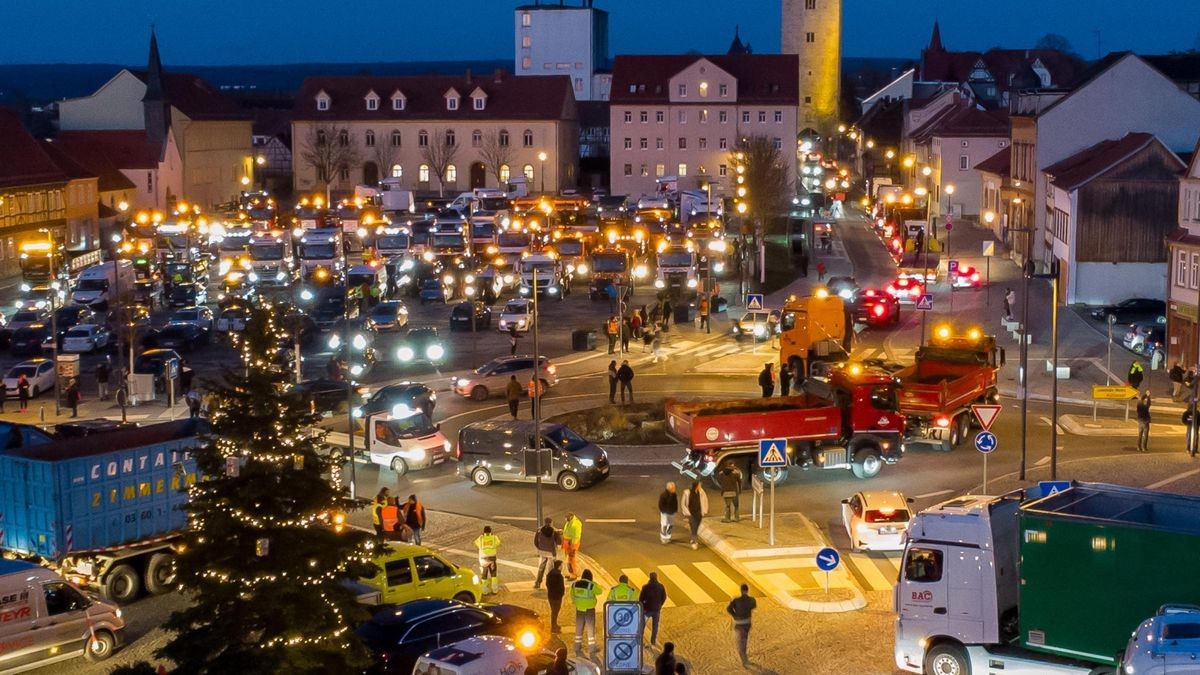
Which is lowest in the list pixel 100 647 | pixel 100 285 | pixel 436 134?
pixel 100 647

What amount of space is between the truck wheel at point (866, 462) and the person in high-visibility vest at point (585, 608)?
11.8m

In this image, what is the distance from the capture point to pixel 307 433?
60.1 ft

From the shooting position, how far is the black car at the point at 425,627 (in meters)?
19.7

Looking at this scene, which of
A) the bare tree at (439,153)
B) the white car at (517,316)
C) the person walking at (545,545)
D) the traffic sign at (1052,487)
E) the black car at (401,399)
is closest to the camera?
the traffic sign at (1052,487)

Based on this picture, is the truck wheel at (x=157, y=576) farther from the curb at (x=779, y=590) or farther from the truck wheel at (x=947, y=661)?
the truck wheel at (x=947, y=661)

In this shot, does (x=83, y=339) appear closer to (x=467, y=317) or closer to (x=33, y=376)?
(x=33, y=376)

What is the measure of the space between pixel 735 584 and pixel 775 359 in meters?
24.2

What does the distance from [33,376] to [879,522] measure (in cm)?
2890

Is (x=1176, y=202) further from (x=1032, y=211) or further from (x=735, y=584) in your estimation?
(x=735, y=584)

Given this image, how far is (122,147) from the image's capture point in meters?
97.8

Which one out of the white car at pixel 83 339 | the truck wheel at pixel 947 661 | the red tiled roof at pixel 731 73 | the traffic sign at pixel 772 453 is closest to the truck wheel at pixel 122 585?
the traffic sign at pixel 772 453

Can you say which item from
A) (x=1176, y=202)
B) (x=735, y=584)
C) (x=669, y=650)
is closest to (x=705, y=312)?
(x=1176, y=202)

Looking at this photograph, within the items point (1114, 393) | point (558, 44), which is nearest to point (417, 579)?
point (1114, 393)

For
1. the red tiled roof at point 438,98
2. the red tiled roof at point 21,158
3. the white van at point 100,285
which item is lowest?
the white van at point 100,285
